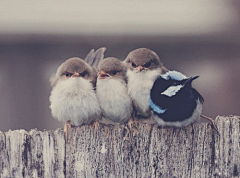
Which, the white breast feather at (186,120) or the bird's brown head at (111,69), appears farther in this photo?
the bird's brown head at (111,69)

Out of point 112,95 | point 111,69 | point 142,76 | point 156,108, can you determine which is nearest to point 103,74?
point 111,69

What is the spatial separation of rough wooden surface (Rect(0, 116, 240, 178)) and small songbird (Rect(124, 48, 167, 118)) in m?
0.79

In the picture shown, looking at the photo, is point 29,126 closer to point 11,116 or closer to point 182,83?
point 11,116

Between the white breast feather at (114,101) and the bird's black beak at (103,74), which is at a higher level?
the bird's black beak at (103,74)

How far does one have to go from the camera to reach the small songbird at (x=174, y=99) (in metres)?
3.67

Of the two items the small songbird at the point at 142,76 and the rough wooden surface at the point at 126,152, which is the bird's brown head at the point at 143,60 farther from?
the rough wooden surface at the point at 126,152

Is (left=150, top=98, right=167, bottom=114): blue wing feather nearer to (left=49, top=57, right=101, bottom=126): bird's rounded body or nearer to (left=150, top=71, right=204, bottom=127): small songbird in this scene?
(left=150, top=71, right=204, bottom=127): small songbird

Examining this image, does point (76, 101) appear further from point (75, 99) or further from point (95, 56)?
point (95, 56)

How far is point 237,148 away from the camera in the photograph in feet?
10.9

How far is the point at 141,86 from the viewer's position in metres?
4.21

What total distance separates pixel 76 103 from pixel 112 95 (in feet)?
1.09

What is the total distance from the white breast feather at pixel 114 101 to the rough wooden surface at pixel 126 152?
869 millimetres

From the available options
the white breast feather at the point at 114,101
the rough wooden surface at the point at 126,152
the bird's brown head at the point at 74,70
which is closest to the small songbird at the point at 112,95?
the white breast feather at the point at 114,101

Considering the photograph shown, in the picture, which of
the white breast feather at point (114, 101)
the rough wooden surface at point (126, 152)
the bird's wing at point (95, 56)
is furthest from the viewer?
the bird's wing at point (95, 56)
